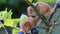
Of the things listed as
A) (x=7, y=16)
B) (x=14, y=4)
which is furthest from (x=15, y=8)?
(x=7, y=16)

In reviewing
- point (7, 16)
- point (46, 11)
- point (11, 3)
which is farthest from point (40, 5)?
point (11, 3)

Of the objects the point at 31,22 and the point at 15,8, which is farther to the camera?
the point at 15,8

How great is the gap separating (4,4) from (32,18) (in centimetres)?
402

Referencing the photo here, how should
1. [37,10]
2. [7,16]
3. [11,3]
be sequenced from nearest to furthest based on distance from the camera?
[37,10]
[7,16]
[11,3]

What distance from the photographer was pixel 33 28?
363mm

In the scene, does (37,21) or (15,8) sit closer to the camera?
(37,21)

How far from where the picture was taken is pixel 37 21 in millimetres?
354

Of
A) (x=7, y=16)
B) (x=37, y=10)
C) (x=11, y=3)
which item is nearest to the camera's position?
(x=37, y=10)

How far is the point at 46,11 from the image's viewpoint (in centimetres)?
36

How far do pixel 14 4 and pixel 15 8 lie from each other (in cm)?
14

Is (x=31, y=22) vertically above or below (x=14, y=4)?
above

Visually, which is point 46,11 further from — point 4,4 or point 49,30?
point 4,4

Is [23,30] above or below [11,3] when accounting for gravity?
above

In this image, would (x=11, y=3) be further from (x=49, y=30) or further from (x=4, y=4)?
(x=49, y=30)
